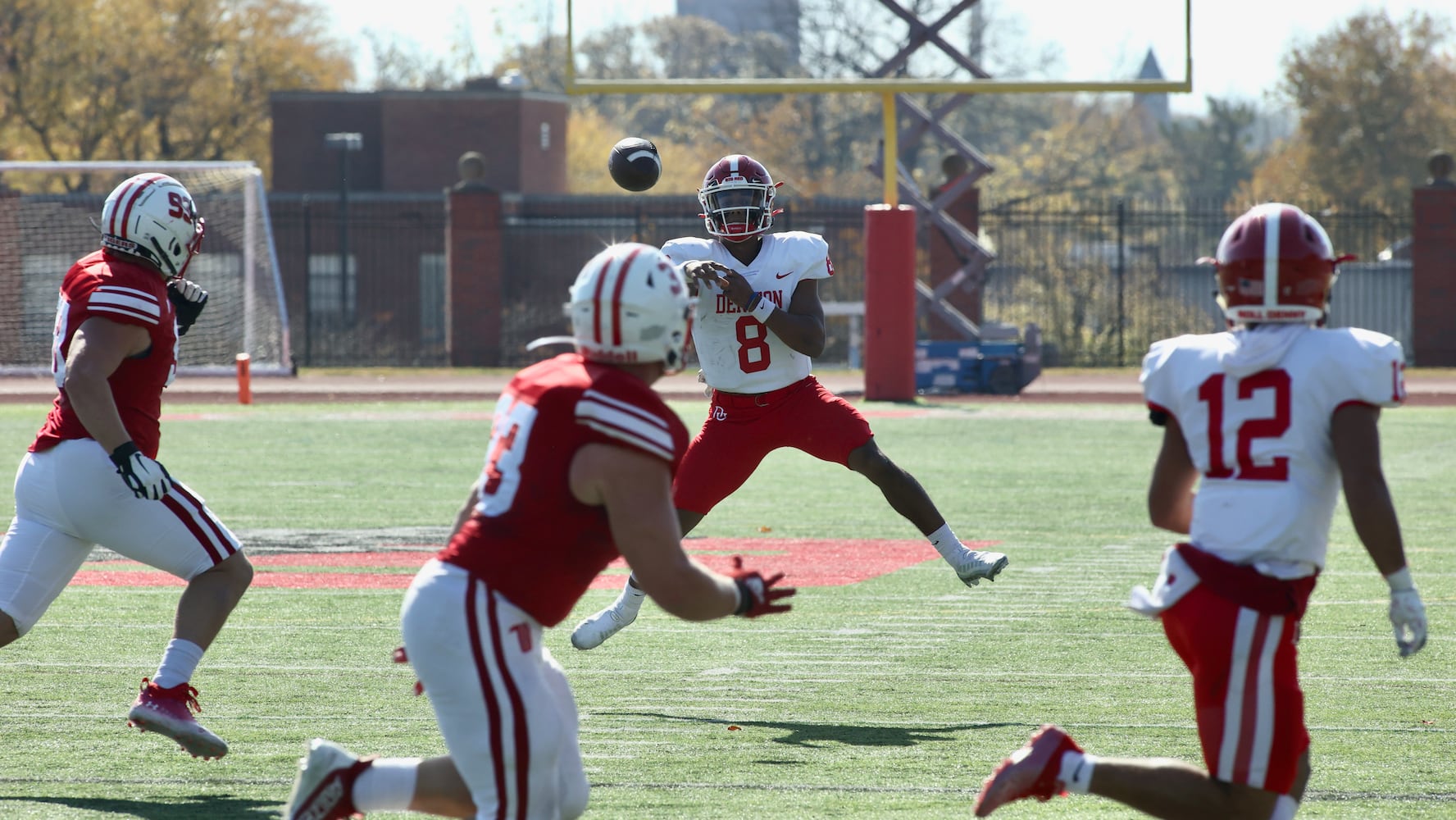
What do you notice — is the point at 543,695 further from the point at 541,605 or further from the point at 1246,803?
the point at 1246,803

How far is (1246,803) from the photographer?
147 inches

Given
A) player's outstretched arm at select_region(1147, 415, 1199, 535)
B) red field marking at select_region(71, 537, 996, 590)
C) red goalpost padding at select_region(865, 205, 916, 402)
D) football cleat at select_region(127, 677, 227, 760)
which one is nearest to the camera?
player's outstretched arm at select_region(1147, 415, 1199, 535)

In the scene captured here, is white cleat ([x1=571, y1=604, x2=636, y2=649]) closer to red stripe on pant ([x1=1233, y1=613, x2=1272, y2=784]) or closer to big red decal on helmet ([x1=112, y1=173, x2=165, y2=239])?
big red decal on helmet ([x1=112, y1=173, x2=165, y2=239])

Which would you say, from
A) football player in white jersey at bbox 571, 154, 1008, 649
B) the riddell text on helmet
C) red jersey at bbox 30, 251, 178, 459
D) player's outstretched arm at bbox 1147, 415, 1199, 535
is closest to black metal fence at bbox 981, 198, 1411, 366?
football player in white jersey at bbox 571, 154, 1008, 649

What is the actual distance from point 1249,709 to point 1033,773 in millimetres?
497

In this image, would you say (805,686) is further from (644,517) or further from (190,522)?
(644,517)

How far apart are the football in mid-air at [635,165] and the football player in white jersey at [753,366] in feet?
1.12

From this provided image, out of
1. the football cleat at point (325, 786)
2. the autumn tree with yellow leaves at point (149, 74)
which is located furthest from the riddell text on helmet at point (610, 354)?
the autumn tree with yellow leaves at point (149, 74)

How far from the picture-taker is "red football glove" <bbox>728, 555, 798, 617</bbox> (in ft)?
12.5

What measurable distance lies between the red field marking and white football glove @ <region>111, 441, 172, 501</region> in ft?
11.8

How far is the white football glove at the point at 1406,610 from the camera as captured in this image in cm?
384

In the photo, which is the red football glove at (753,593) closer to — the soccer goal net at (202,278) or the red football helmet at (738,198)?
the red football helmet at (738,198)

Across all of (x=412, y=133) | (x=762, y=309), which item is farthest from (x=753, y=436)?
(x=412, y=133)

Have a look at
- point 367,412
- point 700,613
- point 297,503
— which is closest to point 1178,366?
point 700,613
